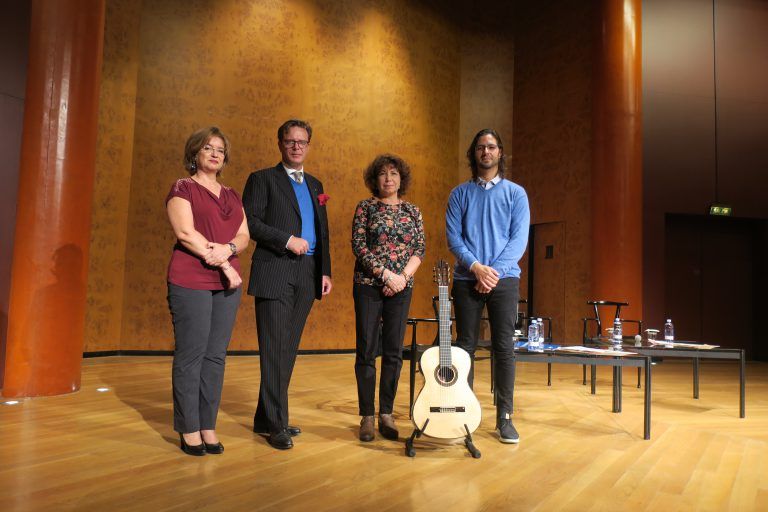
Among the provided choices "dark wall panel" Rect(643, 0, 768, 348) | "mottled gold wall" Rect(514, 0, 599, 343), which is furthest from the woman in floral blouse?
"dark wall panel" Rect(643, 0, 768, 348)

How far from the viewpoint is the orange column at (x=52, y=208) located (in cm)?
383

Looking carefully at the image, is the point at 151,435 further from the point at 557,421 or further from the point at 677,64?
the point at 677,64

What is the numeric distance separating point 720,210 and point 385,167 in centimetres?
622

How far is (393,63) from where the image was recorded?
786 cm

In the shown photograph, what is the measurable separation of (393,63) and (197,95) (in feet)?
8.74

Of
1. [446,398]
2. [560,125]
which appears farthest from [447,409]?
[560,125]

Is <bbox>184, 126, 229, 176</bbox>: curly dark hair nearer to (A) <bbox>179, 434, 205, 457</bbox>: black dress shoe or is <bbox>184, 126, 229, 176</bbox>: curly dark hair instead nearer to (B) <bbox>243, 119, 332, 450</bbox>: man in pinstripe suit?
(B) <bbox>243, 119, 332, 450</bbox>: man in pinstripe suit

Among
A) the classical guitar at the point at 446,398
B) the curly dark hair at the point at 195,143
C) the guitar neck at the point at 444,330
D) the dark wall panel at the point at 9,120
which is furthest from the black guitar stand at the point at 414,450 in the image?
the dark wall panel at the point at 9,120

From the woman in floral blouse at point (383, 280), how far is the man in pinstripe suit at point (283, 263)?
220mm

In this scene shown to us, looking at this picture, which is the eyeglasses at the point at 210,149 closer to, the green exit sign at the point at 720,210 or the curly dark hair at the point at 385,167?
the curly dark hair at the point at 385,167

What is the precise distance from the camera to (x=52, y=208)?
12.8 ft

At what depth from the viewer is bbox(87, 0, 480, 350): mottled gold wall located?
6332 mm

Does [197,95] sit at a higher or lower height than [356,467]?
higher

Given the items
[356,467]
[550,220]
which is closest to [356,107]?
[550,220]
